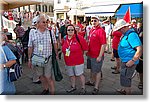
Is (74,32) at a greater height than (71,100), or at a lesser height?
greater

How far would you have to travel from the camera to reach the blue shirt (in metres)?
1.92

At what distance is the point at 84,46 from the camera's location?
247 centimetres

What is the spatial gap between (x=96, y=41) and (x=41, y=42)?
2.19 ft

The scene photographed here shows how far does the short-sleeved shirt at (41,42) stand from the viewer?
2223mm

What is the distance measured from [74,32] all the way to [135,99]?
100cm

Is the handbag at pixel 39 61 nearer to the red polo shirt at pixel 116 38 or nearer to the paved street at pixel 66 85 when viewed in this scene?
the paved street at pixel 66 85

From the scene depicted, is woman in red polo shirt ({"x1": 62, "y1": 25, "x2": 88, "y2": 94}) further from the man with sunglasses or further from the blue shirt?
the blue shirt

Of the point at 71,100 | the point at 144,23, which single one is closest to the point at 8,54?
the point at 71,100

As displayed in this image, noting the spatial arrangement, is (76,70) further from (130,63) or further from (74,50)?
(130,63)

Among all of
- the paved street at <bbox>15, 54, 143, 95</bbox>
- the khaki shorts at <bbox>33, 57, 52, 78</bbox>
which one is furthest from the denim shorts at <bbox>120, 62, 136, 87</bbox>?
the khaki shorts at <bbox>33, 57, 52, 78</bbox>

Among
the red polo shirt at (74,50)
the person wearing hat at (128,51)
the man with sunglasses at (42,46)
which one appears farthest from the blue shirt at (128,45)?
the man with sunglasses at (42,46)

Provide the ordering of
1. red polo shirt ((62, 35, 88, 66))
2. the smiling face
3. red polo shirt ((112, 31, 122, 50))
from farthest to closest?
red polo shirt ((112, 31, 122, 50)), red polo shirt ((62, 35, 88, 66)), the smiling face

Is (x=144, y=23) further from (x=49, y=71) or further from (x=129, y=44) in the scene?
(x=49, y=71)

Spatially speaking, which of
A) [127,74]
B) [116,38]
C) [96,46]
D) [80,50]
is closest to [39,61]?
[80,50]
